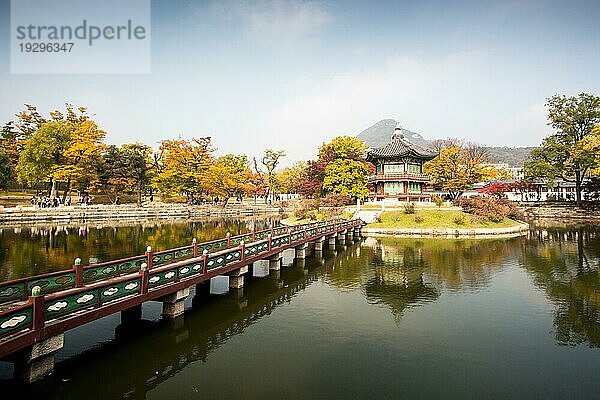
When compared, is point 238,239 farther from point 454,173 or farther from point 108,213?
point 454,173

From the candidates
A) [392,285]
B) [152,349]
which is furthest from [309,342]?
[392,285]

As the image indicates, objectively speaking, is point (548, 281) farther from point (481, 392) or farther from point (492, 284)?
point (481, 392)

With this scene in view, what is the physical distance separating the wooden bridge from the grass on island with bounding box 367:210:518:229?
87.0 ft

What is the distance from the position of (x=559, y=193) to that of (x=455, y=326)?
7441 cm

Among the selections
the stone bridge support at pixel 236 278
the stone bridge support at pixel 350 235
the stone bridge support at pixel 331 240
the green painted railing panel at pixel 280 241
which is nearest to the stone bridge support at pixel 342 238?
the stone bridge support at pixel 350 235

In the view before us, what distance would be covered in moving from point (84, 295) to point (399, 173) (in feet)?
153

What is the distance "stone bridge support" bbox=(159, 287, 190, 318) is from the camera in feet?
41.5

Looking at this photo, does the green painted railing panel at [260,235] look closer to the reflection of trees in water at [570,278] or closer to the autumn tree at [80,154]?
the reflection of trees in water at [570,278]

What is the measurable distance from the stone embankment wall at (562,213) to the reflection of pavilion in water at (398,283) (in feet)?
142

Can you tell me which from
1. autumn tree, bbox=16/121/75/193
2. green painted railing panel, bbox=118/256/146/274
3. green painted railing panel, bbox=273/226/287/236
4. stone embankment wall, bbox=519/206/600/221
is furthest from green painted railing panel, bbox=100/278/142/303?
stone embankment wall, bbox=519/206/600/221

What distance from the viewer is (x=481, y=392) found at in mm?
8578

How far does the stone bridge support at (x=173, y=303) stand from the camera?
12.7 meters

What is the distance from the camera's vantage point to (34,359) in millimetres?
8148

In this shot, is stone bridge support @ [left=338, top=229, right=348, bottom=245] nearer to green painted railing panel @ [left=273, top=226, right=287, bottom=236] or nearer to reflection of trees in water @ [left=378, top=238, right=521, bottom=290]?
reflection of trees in water @ [left=378, top=238, right=521, bottom=290]
